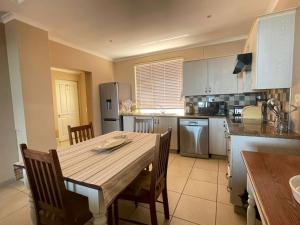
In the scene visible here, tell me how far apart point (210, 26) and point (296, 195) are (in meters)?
2.88

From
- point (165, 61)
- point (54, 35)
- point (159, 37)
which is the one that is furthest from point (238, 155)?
point (54, 35)

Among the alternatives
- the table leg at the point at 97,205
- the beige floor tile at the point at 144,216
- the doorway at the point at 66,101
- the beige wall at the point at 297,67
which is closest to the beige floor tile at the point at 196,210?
the beige floor tile at the point at 144,216

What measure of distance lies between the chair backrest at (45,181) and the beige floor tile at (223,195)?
5.90ft

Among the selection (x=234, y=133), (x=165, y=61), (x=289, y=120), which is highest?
(x=165, y=61)

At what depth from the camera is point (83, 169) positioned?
1.21 m

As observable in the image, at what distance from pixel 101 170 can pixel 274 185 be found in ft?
3.40

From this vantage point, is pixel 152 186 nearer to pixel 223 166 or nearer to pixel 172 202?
pixel 172 202

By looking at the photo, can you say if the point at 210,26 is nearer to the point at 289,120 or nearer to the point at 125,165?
the point at 289,120

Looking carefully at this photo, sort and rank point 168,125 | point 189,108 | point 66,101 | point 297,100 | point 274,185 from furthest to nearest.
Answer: point 66,101 → point 189,108 → point 168,125 → point 297,100 → point 274,185

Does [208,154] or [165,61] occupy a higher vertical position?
[165,61]

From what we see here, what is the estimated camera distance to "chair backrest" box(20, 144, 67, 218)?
3.24 ft

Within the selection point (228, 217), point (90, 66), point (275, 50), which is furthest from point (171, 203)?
point (90, 66)

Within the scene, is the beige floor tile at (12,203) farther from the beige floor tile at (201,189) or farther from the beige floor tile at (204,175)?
the beige floor tile at (204,175)

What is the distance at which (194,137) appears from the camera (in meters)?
3.36
